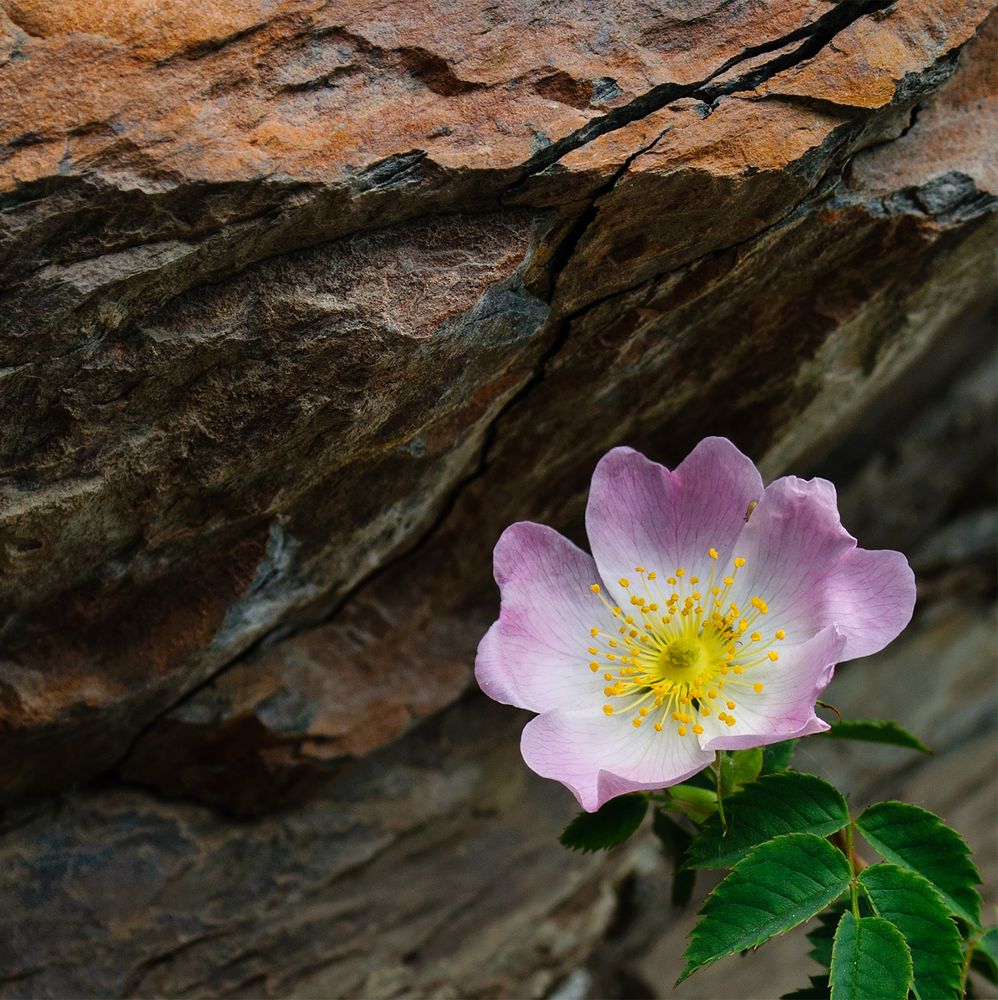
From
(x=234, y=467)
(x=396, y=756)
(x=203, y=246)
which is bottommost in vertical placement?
(x=396, y=756)

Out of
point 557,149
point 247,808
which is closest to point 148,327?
point 557,149

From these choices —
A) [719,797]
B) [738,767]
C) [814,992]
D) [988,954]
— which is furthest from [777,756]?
[988,954]

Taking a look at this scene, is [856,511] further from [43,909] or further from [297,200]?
[43,909]

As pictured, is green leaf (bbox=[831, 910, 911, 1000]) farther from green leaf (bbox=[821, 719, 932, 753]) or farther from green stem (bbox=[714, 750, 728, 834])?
green leaf (bbox=[821, 719, 932, 753])

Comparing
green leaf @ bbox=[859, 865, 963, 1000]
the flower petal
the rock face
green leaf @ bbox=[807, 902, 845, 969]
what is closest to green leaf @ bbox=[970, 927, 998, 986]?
green leaf @ bbox=[807, 902, 845, 969]

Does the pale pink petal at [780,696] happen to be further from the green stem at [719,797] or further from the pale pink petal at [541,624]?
the pale pink petal at [541,624]

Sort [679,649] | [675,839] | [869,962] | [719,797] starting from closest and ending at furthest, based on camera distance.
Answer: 1. [869,962]
2. [719,797]
3. [679,649]
4. [675,839]

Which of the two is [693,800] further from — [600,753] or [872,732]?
[872,732]
